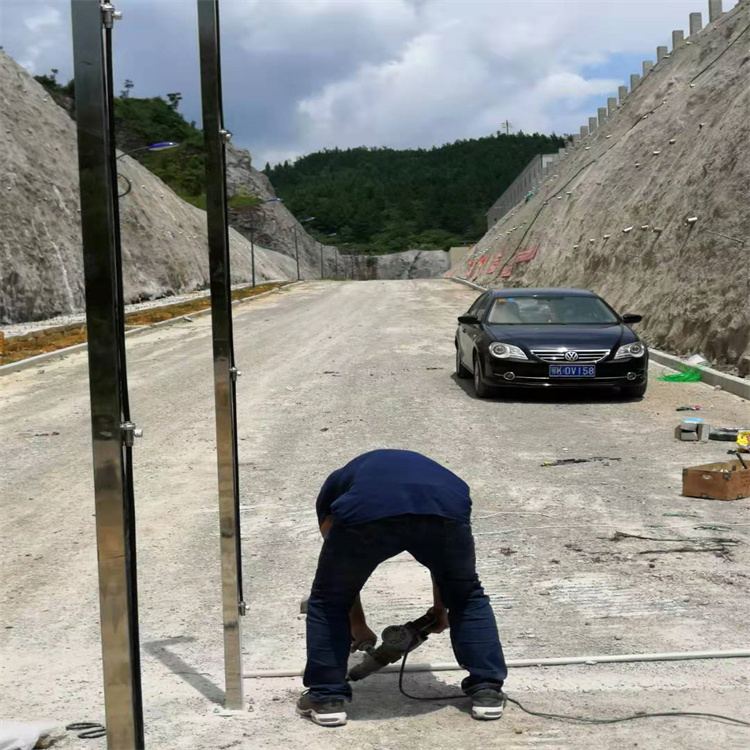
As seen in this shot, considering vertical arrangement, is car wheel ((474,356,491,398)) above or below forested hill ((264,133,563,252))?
below

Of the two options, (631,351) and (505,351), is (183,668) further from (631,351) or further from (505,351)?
(631,351)

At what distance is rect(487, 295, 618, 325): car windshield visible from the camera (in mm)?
13625

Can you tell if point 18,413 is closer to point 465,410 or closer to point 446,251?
point 465,410

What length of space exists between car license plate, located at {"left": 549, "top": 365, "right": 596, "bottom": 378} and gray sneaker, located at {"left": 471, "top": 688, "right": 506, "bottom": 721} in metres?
8.84

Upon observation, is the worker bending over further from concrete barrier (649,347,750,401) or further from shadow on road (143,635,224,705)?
concrete barrier (649,347,750,401)

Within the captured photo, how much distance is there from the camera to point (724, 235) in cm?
1855

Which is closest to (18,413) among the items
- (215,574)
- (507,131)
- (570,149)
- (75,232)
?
(215,574)

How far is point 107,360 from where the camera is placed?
2662 mm

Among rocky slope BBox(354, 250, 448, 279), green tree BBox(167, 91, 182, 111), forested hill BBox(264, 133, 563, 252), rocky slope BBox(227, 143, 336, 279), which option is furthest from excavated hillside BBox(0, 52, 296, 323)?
forested hill BBox(264, 133, 563, 252)

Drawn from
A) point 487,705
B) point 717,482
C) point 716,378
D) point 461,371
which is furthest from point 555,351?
point 487,705

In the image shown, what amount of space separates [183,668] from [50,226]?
36073 millimetres

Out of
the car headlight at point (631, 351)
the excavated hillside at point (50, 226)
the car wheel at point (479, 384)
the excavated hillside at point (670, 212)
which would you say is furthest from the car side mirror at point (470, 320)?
the excavated hillside at point (50, 226)

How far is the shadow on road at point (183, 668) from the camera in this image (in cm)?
406

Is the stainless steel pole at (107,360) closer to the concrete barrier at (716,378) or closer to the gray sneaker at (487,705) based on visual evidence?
the gray sneaker at (487,705)
